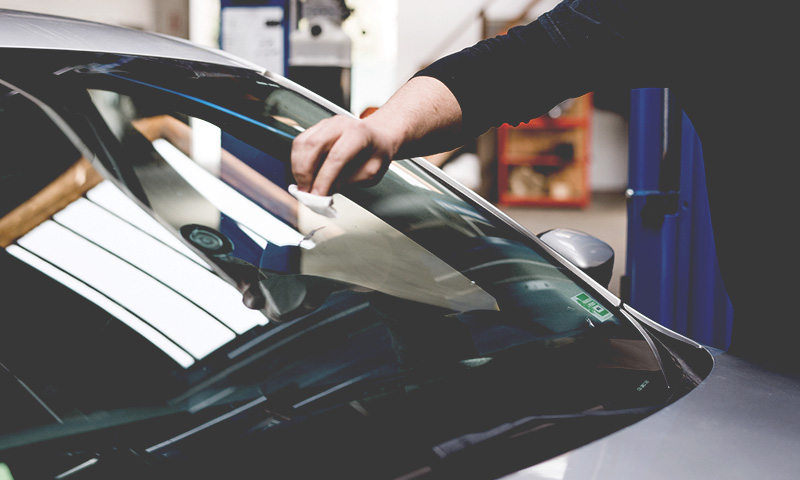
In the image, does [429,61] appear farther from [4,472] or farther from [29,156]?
[4,472]

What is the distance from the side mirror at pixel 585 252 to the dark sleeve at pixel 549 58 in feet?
1.36

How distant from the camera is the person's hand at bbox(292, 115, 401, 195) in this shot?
0.77 m

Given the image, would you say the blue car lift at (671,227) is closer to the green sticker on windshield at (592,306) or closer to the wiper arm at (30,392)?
the green sticker on windshield at (592,306)

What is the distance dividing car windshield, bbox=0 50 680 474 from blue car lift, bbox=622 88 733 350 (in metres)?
1.12

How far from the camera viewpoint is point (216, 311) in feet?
3.61

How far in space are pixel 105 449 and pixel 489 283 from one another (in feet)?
2.14

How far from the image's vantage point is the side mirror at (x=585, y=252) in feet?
4.50

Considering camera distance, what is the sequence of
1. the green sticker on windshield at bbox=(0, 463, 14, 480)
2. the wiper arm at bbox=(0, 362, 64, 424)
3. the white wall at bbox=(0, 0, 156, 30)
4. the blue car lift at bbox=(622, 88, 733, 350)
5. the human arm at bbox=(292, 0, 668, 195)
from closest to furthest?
the green sticker on windshield at bbox=(0, 463, 14, 480) → the wiper arm at bbox=(0, 362, 64, 424) → the human arm at bbox=(292, 0, 668, 195) → the blue car lift at bbox=(622, 88, 733, 350) → the white wall at bbox=(0, 0, 156, 30)

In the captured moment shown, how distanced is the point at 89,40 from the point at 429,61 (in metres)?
7.60

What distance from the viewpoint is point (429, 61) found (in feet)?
27.9

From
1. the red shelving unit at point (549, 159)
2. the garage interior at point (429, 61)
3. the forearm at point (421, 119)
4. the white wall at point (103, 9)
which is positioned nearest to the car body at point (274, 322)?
the forearm at point (421, 119)

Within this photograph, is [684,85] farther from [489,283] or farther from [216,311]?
[216,311]

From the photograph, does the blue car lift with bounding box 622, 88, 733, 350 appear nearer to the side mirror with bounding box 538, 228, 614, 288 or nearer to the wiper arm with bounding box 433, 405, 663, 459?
the side mirror with bounding box 538, 228, 614, 288

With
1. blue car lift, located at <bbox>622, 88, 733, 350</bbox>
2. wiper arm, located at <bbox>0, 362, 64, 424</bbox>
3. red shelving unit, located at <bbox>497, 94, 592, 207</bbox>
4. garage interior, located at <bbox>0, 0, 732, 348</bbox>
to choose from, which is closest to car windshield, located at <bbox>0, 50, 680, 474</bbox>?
wiper arm, located at <bbox>0, 362, 64, 424</bbox>
